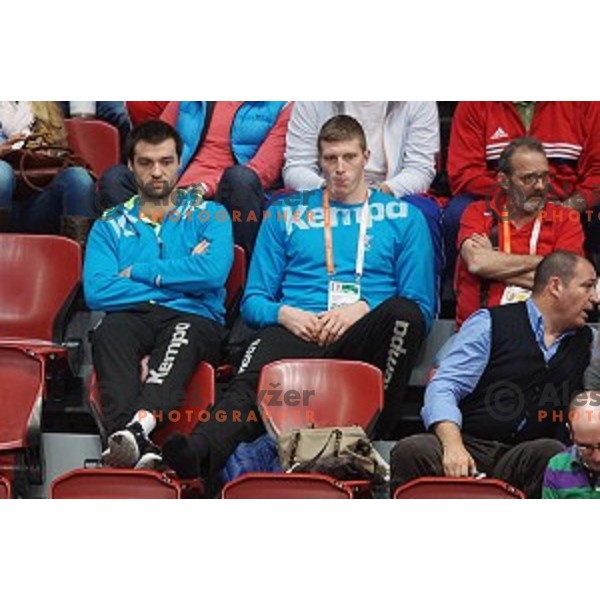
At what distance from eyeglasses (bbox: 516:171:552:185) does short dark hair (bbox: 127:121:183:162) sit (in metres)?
1.17

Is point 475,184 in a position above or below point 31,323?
above

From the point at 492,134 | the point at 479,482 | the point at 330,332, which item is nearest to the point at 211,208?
the point at 330,332

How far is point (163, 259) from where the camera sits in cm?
611

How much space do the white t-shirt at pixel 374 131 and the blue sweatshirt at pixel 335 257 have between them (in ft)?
1.33

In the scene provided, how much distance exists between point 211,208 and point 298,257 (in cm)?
34

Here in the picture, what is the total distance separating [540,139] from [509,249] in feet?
1.85

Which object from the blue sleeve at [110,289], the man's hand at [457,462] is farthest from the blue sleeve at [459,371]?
the blue sleeve at [110,289]

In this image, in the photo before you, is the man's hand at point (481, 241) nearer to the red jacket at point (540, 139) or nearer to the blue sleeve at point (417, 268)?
the blue sleeve at point (417, 268)

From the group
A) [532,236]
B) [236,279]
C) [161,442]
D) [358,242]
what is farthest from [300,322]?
[532,236]

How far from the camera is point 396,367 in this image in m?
5.75

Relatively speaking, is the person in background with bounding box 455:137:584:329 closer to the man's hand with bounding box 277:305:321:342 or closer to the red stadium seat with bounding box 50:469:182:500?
the man's hand with bounding box 277:305:321:342

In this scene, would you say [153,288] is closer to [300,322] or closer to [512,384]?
[300,322]

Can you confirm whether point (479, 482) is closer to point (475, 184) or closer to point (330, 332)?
point (330, 332)

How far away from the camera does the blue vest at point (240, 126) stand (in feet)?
22.0
